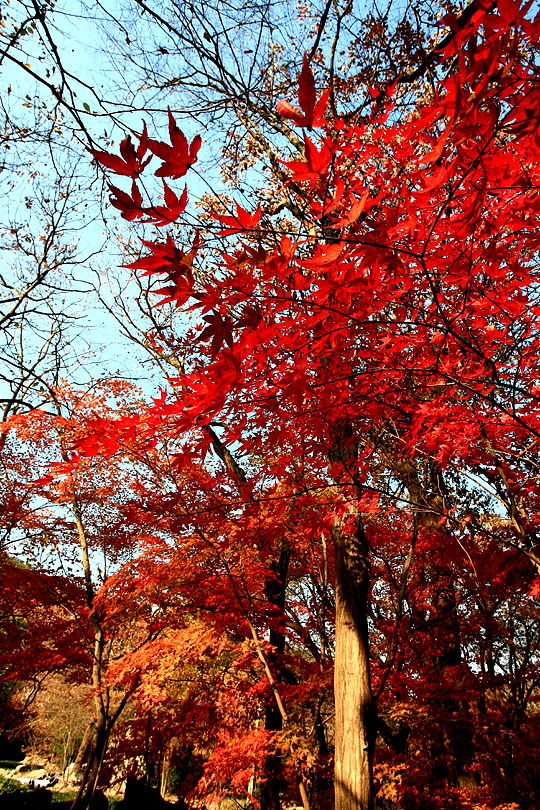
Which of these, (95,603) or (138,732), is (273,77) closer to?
(95,603)

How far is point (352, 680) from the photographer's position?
3.83 metres

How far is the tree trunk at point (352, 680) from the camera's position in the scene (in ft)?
11.5

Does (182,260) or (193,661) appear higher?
(182,260)

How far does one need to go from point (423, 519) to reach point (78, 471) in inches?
258

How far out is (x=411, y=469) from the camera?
14.1 feet

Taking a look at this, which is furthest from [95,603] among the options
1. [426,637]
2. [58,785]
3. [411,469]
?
[58,785]

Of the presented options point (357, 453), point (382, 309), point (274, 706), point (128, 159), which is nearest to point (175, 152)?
point (128, 159)

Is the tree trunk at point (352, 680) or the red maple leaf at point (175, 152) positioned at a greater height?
the red maple leaf at point (175, 152)

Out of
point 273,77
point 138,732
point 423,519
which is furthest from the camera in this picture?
point 138,732

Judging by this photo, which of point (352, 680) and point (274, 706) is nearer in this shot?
point (352, 680)

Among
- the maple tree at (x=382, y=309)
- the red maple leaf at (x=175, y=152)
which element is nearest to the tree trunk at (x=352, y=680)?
the maple tree at (x=382, y=309)

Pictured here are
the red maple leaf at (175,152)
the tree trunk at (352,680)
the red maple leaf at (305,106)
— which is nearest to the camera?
the red maple leaf at (305,106)

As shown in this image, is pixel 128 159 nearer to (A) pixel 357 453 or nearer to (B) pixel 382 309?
(B) pixel 382 309

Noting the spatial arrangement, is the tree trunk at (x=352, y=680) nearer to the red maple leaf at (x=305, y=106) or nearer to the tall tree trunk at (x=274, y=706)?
the tall tree trunk at (x=274, y=706)
